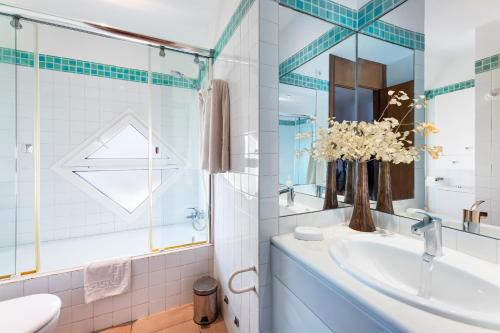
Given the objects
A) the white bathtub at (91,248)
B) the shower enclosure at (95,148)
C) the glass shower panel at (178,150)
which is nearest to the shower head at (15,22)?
the shower enclosure at (95,148)

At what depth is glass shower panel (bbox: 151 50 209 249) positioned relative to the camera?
2045 millimetres

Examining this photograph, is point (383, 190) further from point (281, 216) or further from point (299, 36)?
point (299, 36)

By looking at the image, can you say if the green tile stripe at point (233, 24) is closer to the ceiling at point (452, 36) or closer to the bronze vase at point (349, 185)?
the ceiling at point (452, 36)

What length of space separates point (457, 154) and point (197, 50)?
1946 millimetres

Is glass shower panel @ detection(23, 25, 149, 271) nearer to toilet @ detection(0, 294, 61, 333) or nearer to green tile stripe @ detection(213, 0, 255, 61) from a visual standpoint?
toilet @ detection(0, 294, 61, 333)

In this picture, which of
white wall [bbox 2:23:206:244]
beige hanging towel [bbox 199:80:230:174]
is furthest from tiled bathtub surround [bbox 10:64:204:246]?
beige hanging towel [bbox 199:80:230:174]

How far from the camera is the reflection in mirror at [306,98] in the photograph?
119 centimetres

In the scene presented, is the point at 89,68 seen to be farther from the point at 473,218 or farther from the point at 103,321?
the point at 473,218

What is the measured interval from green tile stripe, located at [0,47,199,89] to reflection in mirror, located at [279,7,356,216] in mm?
1208

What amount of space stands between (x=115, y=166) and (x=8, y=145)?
1010 millimetres

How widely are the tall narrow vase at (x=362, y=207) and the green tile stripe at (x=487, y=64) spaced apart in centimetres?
57

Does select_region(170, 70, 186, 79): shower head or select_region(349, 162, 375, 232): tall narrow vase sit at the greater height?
select_region(170, 70, 186, 79): shower head

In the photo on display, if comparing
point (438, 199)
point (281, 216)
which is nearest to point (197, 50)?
point (281, 216)

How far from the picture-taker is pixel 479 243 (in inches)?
31.8
